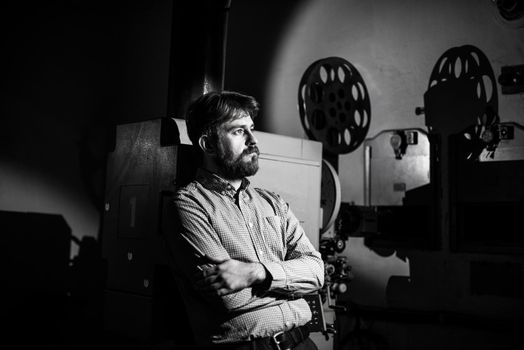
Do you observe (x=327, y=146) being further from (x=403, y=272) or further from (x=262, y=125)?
(x=403, y=272)

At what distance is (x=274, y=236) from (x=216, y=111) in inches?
19.0

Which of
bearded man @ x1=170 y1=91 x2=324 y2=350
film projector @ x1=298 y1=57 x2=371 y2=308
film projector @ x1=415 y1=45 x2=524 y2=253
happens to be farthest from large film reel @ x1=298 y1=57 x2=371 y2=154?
bearded man @ x1=170 y1=91 x2=324 y2=350

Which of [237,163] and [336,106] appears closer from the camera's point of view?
[237,163]

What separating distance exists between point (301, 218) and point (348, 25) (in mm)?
1946

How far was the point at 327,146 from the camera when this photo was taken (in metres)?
4.02

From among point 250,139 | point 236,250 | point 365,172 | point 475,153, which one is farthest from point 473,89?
point 236,250

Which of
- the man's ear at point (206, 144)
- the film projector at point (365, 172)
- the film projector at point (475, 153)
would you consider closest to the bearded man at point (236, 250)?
the man's ear at point (206, 144)

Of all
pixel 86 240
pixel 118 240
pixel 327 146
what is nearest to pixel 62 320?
pixel 86 240

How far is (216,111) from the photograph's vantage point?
1.87 metres

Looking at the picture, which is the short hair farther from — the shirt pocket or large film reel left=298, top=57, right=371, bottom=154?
large film reel left=298, top=57, right=371, bottom=154

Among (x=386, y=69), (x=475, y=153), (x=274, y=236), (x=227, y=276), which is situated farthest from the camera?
(x=386, y=69)

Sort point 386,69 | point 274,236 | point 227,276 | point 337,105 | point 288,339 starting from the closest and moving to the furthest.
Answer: point 227,276
point 288,339
point 274,236
point 386,69
point 337,105

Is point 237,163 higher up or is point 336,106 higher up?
point 336,106

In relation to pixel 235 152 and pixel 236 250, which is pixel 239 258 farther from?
pixel 235 152
